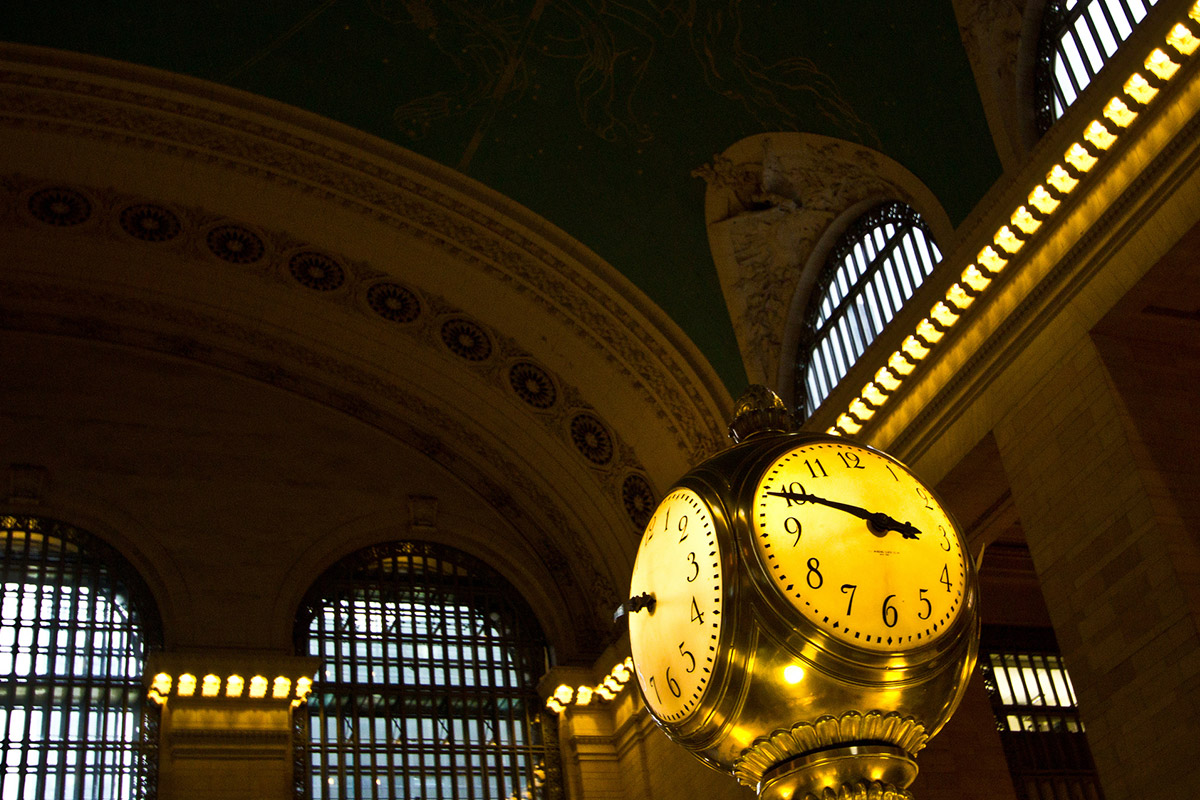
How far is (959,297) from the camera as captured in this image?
9820 mm

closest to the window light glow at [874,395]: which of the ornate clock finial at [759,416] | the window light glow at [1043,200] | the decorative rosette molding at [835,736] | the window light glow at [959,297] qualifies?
the window light glow at [959,297]

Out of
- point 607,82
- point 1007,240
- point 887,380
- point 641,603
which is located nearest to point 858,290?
point 887,380

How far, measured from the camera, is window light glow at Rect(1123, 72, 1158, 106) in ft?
27.0

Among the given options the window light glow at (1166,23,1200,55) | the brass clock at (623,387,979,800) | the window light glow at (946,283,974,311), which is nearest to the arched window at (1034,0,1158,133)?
the window light glow at (1166,23,1200,55)

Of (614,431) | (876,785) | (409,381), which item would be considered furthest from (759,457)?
(409,381)

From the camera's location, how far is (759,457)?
1894 millimetres

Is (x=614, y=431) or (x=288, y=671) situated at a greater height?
(x=614, y=431)

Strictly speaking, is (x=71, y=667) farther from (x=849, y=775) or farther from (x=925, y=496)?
(x=849, y=775)

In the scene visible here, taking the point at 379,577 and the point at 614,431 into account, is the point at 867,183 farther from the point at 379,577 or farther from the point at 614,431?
the point at 379,577

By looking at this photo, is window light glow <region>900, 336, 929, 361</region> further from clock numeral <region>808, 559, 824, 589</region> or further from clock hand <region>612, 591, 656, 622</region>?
clock numeral <region>808, 559, 824, 589</region>

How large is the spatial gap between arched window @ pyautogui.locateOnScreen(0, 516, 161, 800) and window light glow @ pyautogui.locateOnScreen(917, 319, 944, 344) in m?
8.22

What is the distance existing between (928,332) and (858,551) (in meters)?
A: 8.70

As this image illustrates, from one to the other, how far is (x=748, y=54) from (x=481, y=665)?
723cm

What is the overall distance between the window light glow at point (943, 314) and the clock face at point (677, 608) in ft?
27.3
